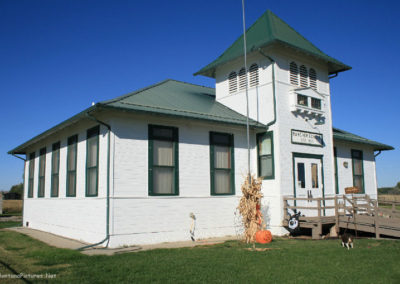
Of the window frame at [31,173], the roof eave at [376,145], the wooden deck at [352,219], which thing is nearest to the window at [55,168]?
the window frame at [31,173]

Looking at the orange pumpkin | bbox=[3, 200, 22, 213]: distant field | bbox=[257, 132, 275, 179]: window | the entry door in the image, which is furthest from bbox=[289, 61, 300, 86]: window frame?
bbox=[3, 200, 22, 213]: distant field

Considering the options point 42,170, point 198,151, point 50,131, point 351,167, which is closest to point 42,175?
point 42,170

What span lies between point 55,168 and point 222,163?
7.29m

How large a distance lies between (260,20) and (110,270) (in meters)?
12.9

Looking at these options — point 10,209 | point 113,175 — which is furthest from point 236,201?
point 10,209

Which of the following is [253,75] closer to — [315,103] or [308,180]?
[315,103]

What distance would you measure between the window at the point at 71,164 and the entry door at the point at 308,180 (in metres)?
8.24

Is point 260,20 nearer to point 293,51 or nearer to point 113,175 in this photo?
point 293,51

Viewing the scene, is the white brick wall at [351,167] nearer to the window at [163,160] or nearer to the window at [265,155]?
the window at [265,155]

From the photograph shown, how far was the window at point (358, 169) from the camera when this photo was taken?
18256mm

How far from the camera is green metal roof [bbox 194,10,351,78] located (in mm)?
14000

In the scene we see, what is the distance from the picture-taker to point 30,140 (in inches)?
701

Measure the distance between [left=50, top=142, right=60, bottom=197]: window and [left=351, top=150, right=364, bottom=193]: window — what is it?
→ 13713 millimetres

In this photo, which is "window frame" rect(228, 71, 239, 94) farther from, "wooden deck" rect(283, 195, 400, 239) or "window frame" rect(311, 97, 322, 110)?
"wooden deck" rect(283, 195, 400, 239)
